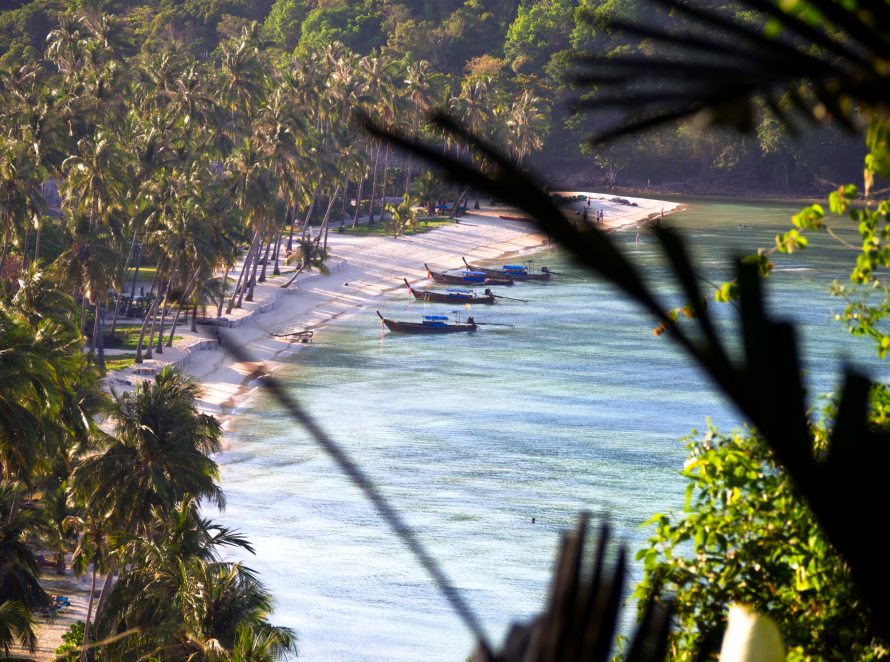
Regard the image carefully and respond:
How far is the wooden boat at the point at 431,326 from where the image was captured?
57.8 meters

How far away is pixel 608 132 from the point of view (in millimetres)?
1238

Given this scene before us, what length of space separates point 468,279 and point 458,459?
A: 38.2m

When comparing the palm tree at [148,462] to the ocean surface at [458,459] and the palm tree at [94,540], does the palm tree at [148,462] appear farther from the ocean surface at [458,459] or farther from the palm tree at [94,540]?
the ocean surface at [458,459]

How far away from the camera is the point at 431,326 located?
192 ft

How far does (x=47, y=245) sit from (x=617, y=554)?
56.7m

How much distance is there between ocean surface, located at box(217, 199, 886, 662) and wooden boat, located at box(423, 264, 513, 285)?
1093 centimetres

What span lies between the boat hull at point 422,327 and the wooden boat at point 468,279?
14.1 m

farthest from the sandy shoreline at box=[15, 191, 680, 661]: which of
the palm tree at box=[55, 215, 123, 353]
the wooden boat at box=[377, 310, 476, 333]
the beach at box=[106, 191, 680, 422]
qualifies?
the wooden boat at box=[377, 310, 476, 333]

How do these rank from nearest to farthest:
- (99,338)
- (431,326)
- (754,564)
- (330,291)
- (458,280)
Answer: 1. (754,564)
2. (99,338)
3. (431,326)
4. (330,291)
5. (458,280)

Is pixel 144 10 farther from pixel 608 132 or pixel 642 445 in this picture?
pixel 608 132

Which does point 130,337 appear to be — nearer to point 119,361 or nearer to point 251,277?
point 119,361

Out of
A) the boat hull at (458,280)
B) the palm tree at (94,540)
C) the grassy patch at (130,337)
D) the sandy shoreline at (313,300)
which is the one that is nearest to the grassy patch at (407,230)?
the sandy shoreline at (313,300)

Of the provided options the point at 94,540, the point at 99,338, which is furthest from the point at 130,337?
the point at 94,540

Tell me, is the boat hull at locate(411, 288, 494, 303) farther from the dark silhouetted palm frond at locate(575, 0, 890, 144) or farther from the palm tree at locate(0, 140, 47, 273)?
the dark silhouetted palm frond at locate(575, 0, 890, 144)
